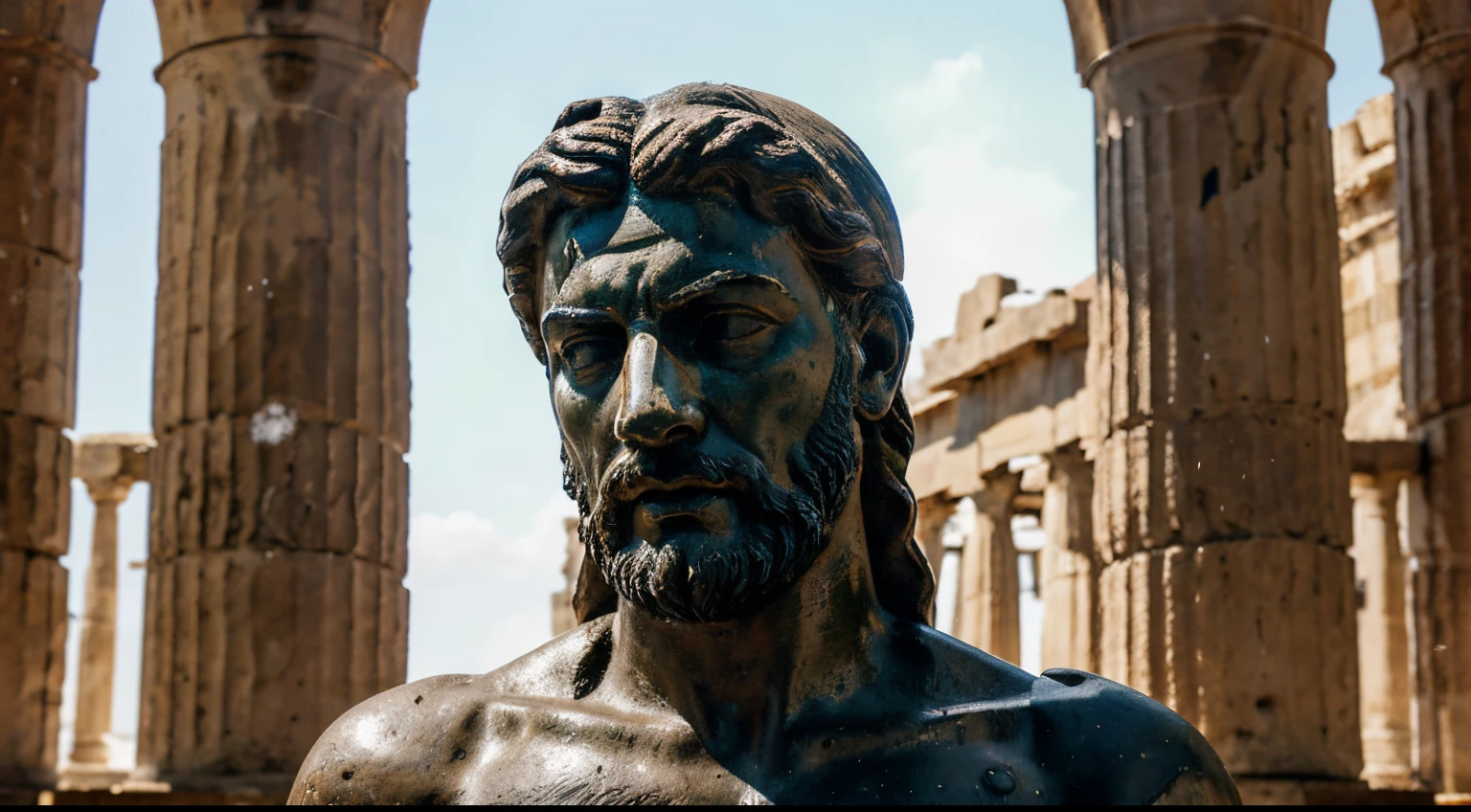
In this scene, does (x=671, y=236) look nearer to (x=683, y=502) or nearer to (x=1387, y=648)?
(x=683, y=502)

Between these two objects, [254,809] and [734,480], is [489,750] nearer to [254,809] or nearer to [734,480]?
[734,480]

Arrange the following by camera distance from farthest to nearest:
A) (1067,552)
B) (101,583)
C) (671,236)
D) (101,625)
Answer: (1067,552) → (101,583) → (101,625) → (671,236)

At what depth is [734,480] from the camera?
2.35m

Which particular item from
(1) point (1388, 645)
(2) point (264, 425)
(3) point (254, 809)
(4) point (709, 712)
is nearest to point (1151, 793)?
(4) point (709, 712)

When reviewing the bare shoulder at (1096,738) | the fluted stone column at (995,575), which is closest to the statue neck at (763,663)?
the bare shoulder at (1096,738)

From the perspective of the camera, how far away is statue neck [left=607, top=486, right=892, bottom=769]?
245 cm

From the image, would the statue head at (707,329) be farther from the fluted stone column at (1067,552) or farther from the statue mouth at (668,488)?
the fluted stone column at (1067,552)

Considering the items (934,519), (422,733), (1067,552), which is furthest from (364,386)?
(934,519)

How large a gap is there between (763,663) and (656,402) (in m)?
0.37

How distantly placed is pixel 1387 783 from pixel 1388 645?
2.51 meters

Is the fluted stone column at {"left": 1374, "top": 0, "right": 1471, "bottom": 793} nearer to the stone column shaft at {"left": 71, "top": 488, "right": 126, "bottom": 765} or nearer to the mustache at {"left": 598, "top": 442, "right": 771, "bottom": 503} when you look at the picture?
the mustache at {"left": 598, "top": 442, "right": 771, "bottom": 503}

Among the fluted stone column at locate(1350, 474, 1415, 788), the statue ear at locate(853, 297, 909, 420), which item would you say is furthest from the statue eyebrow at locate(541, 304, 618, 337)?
the fluted stone column at locate(1350, 474, 1415, 788)

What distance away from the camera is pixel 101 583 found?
18750mm

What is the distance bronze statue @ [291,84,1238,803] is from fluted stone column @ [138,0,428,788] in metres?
7.87
